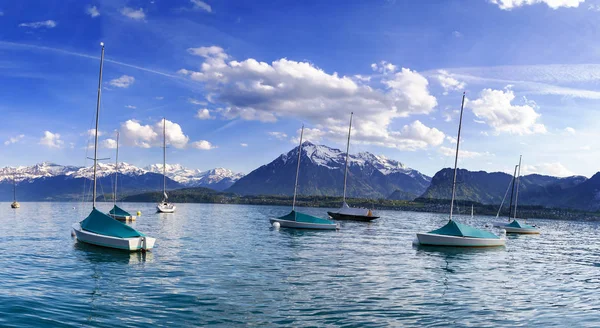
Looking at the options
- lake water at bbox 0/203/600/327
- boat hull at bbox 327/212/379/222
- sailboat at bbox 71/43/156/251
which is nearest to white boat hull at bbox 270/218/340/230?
lake water at bbox 0/203/600/327

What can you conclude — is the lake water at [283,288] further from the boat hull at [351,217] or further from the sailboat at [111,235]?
the boat hull at [351,217]

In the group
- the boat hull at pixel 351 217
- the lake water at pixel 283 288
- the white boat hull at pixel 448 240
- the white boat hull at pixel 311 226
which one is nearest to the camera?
the lake water at pixel 283 288

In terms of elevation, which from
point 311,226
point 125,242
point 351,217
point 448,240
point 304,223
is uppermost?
point 448,240

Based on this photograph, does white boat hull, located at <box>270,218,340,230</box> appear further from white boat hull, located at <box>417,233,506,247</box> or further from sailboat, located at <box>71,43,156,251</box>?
sailboat, located at <box>71,43,156,251</box>

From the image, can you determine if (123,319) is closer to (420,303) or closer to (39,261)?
(420,303)

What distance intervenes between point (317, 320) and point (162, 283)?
13.2 metres

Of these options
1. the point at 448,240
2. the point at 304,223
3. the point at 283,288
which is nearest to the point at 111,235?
the point at 283,288

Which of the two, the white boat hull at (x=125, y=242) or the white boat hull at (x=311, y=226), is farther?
the white boat hull at (x=311, y=226)

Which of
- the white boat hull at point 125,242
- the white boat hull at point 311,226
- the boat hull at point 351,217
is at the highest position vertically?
the white boat hull at point 125,242

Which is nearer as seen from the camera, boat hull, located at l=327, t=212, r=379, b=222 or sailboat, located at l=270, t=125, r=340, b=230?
sailboat, located at l=270, t=125, r=340, b=230

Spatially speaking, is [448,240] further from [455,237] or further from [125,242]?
[125,242]

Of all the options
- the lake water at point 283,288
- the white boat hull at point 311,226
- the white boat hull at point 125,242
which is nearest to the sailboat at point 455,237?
the lake water at point 283,288

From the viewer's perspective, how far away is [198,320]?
66.4 feet

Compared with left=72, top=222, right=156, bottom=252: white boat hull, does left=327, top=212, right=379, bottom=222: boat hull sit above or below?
below
